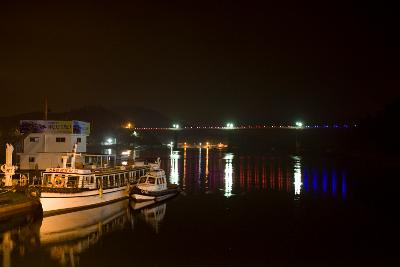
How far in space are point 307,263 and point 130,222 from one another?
1225 cm

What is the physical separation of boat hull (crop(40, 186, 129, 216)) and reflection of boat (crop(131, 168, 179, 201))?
239cm

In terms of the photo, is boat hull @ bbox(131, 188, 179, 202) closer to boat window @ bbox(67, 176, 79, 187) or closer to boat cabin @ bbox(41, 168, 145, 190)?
boat cabin @ bbox(41, 168, 145, 190)

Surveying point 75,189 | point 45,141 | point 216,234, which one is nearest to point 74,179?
point 75,189

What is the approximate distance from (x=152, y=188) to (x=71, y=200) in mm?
8381

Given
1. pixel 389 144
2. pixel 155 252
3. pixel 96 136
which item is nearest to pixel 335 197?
pixel 155 252

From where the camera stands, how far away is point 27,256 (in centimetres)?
2156

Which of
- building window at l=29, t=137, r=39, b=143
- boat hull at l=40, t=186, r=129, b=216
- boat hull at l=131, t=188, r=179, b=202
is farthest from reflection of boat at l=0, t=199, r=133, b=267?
building window at l=29, t=137, r=39, b=143

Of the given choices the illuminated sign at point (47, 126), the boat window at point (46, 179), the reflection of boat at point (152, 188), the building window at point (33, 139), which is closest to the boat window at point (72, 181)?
the boat window at point (46, 179)

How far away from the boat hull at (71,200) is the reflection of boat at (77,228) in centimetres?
39

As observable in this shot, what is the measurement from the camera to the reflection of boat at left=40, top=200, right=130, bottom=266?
2284 cm

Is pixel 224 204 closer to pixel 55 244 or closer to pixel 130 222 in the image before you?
pixel 130 222

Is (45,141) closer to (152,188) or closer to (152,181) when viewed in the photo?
(152,181)

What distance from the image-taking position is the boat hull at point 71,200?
28.9 metres

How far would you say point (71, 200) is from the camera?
3006 centimetres
